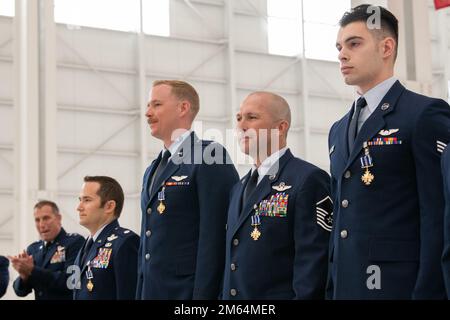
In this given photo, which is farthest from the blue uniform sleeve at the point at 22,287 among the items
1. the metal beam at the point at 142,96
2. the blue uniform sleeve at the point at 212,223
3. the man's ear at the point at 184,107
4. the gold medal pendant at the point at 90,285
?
the metal beam at the point at 142,96

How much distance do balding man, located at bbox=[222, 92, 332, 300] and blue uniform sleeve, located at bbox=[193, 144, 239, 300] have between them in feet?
0.66

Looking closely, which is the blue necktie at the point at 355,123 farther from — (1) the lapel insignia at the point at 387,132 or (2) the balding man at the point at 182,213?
(2) the balding man at the point at 182,213

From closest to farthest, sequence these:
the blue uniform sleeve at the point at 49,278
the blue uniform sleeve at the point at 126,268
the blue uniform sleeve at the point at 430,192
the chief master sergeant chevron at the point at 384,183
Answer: the blue uniform sleeve at the point at 430,192
the chief master sergeant chevron at the point at 384,183
the blue uniform sleeve at the point at 126,268
the blue uniform sleeve at the point at 49,278

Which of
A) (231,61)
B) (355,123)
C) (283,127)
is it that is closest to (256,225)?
(283,127)

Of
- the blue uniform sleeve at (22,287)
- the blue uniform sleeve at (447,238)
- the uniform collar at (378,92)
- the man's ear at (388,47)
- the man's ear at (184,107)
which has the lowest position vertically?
the blue uniform sleeve at (22,287)

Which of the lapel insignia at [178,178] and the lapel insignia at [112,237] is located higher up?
the lapel insignia at [178,178]

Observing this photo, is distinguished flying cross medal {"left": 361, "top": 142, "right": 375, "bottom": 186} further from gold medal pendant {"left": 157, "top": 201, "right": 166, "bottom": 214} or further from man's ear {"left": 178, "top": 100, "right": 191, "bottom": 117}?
man's ear {"left": 178, "top": 100, "right": 191, "bottom": 117}

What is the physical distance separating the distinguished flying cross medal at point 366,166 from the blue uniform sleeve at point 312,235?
46 cm

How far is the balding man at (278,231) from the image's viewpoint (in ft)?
10.8

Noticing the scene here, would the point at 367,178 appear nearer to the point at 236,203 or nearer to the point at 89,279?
the point at 236,203

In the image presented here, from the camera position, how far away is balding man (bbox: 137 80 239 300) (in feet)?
12.5

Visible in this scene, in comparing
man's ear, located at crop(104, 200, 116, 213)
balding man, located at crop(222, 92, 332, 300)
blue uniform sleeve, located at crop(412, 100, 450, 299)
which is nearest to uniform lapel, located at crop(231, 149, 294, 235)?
balding man, located at crop(222, 92, 332, 300)

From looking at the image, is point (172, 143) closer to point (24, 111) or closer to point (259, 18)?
point (24, 111)

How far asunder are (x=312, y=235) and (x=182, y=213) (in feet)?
2.82
